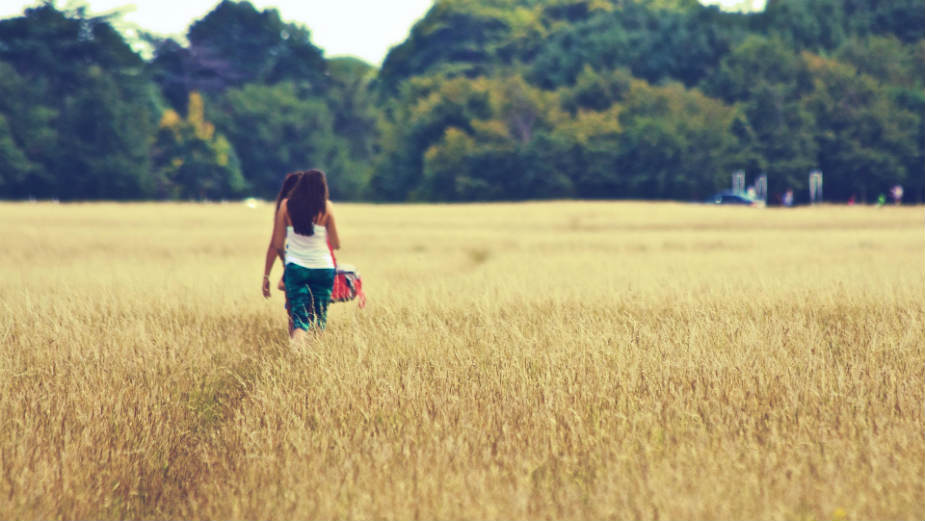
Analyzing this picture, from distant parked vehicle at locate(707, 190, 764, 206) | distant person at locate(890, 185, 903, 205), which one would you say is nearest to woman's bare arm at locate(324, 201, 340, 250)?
distant parked vehicle at locate(707, 190, 764, 206)

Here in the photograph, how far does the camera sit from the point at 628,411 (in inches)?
265

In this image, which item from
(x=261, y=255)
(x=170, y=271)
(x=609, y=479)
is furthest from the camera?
(x=261, y=255)

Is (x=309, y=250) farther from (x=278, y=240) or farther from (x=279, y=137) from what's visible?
(x=279, y=137)

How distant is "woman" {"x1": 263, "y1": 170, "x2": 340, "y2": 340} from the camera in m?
8.59

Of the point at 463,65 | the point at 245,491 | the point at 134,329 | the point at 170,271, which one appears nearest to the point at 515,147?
the point at 463,65

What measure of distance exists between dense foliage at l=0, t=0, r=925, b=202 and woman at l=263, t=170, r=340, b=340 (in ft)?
187

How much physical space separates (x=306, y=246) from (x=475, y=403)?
2553 mm

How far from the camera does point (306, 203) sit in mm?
8562

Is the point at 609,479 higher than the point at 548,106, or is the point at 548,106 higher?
the point at 548,106

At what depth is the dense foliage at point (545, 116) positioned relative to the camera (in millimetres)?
63531

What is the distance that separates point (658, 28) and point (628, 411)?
3007 inches

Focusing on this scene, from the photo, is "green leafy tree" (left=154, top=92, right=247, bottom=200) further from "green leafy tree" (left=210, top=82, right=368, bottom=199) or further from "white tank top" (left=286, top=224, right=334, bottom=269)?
"white tank top" (left=286, top=224, right=334, bottom=269)

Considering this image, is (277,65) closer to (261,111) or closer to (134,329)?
(261,111)

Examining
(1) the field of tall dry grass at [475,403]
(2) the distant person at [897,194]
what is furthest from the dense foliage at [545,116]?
(1) the field of tall dry grass at [475,403]
